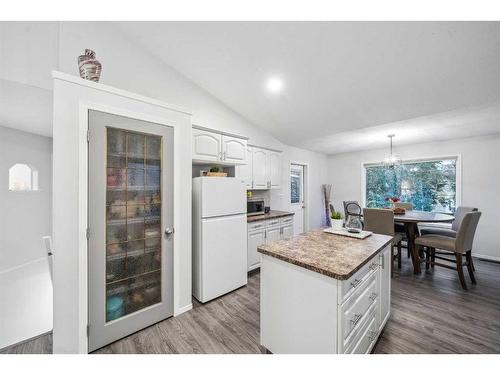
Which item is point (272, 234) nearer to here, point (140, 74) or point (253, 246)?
point (253, 246)

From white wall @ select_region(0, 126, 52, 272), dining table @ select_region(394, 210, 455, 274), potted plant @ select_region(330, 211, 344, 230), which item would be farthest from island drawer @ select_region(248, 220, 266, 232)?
white wall @ select_region(0, 126, 52, 272)

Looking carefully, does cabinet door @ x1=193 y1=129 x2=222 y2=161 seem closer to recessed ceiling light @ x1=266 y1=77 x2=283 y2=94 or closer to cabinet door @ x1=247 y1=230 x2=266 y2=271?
recessed ceiling light @ x1=266 y1=77 x2=283 y2=94

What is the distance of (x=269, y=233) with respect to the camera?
11.0 ft

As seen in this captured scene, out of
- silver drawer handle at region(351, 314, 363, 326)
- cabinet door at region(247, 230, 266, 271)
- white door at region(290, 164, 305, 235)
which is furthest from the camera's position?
white door at region(290, 164, 305, 235)

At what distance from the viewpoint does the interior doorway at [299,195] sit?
5.01 meters

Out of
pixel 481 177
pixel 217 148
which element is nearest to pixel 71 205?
pixel 217 148

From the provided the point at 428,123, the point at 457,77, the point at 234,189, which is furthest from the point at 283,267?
the point at 428,123

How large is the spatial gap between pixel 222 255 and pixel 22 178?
2029mm

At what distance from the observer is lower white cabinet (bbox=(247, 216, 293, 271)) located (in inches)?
122

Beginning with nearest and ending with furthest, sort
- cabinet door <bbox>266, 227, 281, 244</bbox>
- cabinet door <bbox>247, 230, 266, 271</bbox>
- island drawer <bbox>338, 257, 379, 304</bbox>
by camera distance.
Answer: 1. island drawer <bbox>338, 257, 379, 304</bbox>
2. cabinet door <bbox>247, 230, 266, 271</bbox>
3. cabinet door <bbox>266, 227, 281, 244</bbox>

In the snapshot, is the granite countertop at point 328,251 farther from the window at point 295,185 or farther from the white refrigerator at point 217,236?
the window at point 295,185

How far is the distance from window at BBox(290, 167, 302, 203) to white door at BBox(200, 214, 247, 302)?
255 centimetres

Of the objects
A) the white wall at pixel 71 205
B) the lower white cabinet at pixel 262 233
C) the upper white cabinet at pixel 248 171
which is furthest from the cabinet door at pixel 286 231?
the white wall at pixel 71 205

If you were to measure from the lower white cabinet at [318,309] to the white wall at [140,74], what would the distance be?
242 cm
